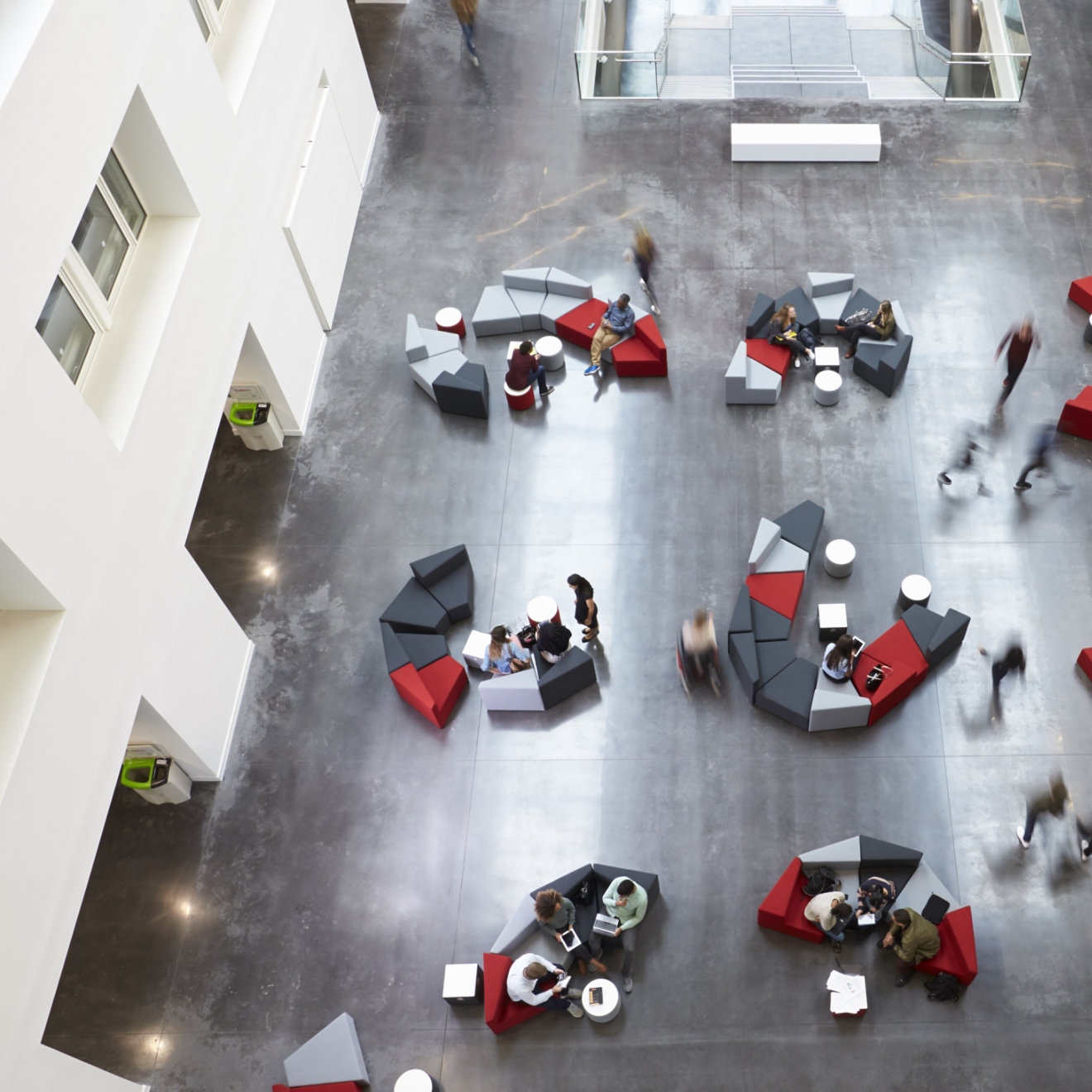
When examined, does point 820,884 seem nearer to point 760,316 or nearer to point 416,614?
point 416,614

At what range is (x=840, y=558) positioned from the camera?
11703 millimetres

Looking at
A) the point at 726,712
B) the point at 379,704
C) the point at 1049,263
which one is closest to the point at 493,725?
the point at 379,704

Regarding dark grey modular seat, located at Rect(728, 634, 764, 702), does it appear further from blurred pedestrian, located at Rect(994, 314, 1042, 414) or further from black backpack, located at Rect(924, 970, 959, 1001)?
blurred pedestrian, located at Rect(994, 314, 1042, 414)

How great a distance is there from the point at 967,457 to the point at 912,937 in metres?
5.88

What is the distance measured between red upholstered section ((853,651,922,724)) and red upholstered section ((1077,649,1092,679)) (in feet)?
5.51

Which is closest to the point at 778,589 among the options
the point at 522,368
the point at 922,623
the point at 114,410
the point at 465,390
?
the point at 922,623

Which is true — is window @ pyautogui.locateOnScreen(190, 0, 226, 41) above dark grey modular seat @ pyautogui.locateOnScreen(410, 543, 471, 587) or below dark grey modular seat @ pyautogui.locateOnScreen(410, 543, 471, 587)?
above

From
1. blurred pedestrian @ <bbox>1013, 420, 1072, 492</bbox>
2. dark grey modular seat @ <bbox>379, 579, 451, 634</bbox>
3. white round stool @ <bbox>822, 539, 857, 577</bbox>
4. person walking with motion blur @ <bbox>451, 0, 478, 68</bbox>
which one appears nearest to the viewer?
white round stool @ <bbox>822, 539, 857, 577</bbox>

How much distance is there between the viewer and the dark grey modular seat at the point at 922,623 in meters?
11.0

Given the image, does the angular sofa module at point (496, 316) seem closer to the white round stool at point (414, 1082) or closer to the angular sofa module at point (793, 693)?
the angular sofa module at point (793, 693)

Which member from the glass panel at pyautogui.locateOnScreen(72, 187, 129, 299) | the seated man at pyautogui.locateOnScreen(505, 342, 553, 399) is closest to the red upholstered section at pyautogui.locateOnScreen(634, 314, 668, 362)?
the seated man at pyautogui.locateOnScreen(505, 342, 553, 399)

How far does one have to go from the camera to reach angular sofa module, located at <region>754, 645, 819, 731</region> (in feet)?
35.6

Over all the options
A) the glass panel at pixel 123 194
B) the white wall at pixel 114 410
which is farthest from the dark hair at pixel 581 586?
the glass panel at pixel 123 194

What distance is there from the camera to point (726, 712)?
36.8ft
